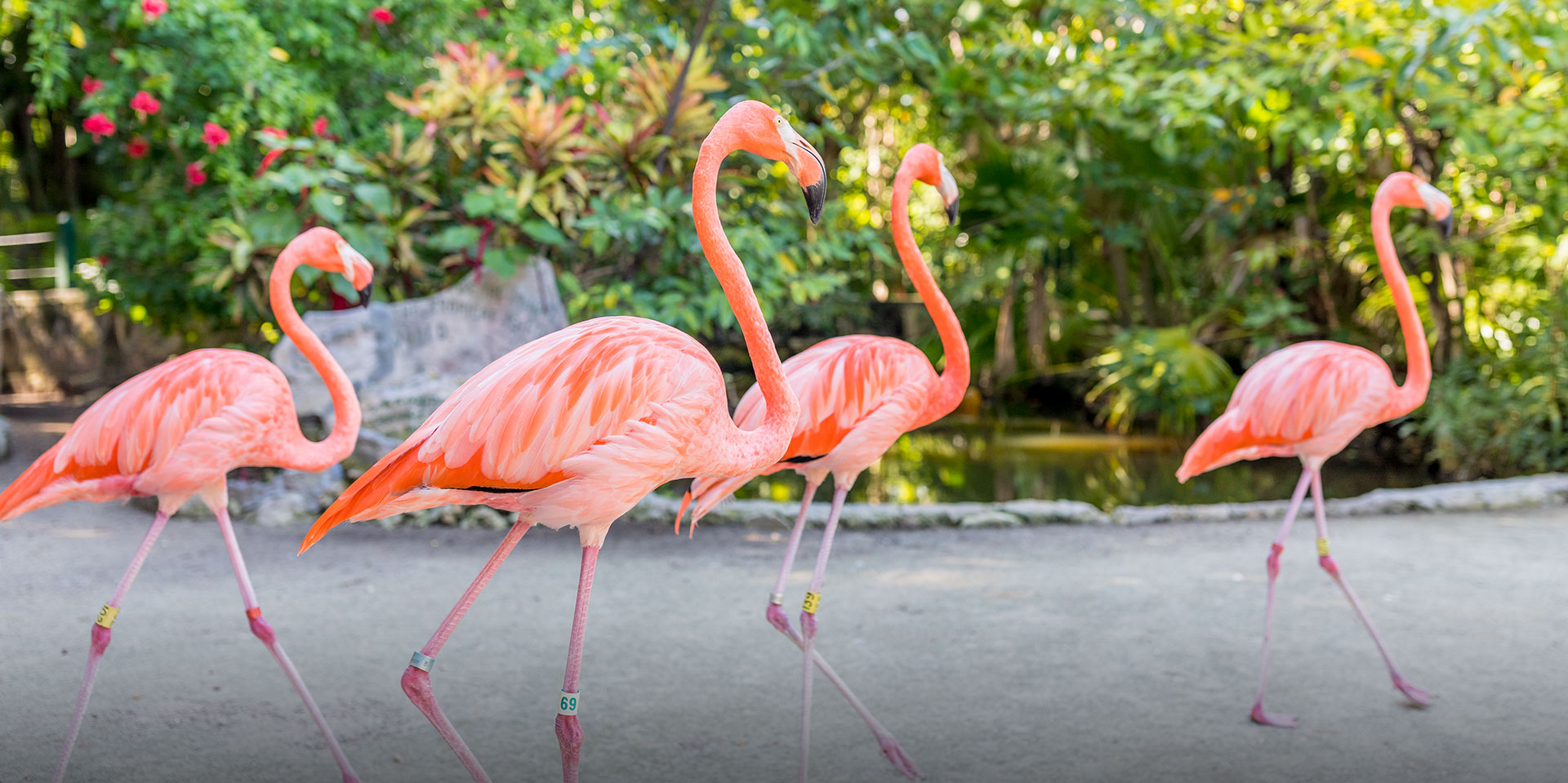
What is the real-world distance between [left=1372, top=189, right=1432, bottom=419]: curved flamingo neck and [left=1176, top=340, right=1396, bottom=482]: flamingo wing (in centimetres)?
7

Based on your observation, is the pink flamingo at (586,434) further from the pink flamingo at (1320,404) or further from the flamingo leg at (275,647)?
the pink flamingo at (1320,404)

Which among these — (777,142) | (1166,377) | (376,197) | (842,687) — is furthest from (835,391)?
(1166,377)

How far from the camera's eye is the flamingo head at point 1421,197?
11.6 feet

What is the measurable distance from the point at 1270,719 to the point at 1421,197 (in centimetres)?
176

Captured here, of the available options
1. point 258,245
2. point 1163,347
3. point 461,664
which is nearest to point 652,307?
point 258,245

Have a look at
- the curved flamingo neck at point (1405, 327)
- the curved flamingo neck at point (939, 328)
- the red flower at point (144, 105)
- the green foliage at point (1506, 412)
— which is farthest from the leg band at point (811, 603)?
the green foliage at point (1506, 412)

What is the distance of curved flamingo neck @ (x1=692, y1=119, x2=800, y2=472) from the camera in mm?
2305

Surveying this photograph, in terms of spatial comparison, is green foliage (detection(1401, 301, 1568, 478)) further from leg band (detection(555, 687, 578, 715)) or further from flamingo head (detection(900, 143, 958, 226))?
leg band (detection(555, 687, 578, 715))

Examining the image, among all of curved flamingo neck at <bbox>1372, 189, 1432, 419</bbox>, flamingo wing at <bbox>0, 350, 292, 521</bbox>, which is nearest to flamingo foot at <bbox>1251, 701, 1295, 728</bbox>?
curved flamingo neck at <bbox>1372, 189, 1432, 419</bbox>

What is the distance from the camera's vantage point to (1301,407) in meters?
3.49

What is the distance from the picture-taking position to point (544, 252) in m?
6.88

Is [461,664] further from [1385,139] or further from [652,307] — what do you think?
[1385,139]

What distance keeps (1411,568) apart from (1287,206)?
541 centimetres

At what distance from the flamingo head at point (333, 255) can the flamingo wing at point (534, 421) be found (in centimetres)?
103
